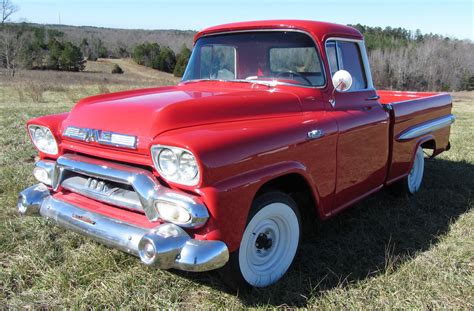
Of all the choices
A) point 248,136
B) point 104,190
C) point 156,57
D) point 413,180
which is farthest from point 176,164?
point 156,57

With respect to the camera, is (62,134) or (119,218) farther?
(62,134)

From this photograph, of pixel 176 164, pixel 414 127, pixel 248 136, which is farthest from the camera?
pixel 414 127

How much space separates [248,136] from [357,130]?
1313 millimetres

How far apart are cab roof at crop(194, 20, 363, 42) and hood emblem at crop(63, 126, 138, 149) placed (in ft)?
5.42

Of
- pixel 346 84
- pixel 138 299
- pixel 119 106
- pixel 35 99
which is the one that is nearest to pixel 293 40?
pixel 346 84

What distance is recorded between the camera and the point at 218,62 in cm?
380

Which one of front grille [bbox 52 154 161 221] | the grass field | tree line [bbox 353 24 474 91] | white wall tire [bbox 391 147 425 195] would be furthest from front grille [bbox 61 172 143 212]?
tree line [bbox 353 24 474 91]

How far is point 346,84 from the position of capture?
10.7ft

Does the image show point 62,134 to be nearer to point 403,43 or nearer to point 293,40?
point 293,40

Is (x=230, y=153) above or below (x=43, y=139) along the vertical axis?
above

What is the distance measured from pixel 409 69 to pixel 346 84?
217 feet

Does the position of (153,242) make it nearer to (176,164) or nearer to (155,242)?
(155,242)

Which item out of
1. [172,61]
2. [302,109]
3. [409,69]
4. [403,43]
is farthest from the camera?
[403,43]

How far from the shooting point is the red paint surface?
7.58 ft
